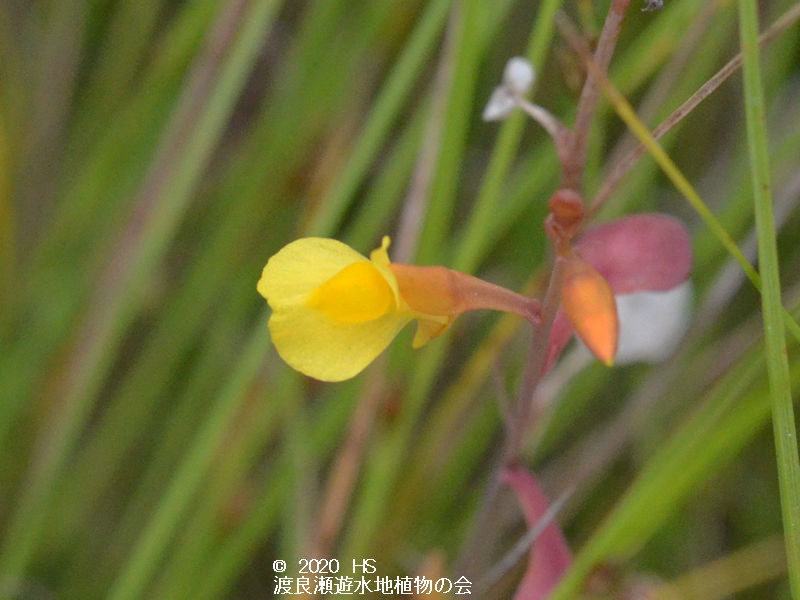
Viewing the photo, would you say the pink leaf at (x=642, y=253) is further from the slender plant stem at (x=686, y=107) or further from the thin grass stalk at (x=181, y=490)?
the thin grass stalk at (x=181, y=490)

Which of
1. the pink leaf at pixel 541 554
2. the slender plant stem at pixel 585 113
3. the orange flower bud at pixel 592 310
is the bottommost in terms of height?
the pink leaf at pixel 541 554

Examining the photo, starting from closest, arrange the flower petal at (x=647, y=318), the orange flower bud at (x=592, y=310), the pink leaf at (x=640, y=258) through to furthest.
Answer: the orange flower bud at (x=592, y=310) < the pink leaf at (x=640, y=258) < the flower petal at (x=647, y=318)

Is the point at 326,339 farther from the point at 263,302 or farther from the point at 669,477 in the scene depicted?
the point at 263,302

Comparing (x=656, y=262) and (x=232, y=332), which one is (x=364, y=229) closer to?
(x=232, y=332)

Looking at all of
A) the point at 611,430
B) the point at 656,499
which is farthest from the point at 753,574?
the point at 656,499

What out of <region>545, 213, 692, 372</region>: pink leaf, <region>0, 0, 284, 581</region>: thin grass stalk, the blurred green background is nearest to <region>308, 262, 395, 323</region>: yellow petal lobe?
<region>545, 213, 692, 372</region>: pink leaf

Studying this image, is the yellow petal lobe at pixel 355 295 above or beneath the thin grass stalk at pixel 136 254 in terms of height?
beneath

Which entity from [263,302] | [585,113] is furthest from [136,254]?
[585,113]

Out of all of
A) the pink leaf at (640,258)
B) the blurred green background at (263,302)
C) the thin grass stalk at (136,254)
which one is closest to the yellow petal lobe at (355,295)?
the pink leaf at (640,258)

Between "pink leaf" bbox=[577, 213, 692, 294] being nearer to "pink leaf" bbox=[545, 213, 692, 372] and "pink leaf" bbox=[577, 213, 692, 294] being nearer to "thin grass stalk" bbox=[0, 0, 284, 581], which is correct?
"pink leaf" bbox=[545, 213, 692, 372]
